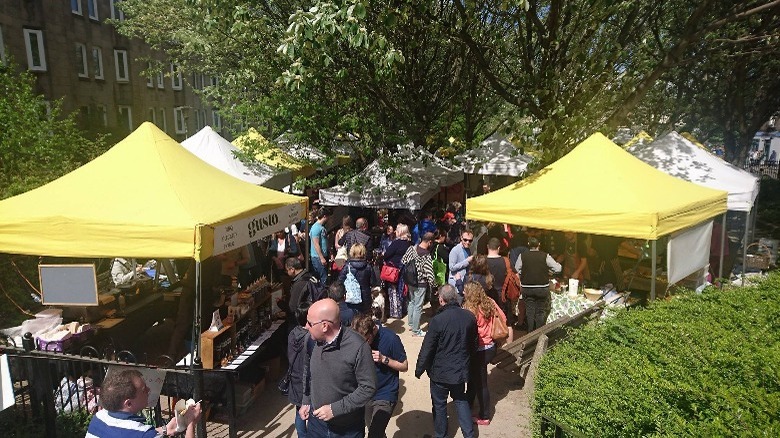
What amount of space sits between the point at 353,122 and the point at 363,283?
17.4 feet

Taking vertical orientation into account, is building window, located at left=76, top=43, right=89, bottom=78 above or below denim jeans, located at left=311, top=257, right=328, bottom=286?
above

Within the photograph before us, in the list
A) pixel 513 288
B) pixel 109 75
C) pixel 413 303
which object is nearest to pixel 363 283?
pixel 413 303

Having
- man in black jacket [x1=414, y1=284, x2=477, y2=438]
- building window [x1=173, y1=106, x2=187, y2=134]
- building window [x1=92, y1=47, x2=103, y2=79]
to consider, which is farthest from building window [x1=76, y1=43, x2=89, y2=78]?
man in black jacket [x1=414, y1=284, x2=477, y2=438]

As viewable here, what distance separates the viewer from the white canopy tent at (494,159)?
41.5ft

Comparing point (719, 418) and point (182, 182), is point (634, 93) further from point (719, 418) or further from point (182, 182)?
point (182, 182)

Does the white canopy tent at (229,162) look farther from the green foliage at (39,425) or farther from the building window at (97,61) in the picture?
the building window at (97,61)

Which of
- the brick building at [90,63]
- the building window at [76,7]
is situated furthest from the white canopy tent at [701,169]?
the building window at [76,7]

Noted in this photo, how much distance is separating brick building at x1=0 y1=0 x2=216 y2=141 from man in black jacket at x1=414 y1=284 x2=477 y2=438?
17040 mm

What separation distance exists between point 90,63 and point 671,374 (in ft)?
98.9

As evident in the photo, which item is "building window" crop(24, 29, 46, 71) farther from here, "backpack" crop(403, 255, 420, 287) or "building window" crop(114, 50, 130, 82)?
"backpack" crop(403, 255, 420, 287)

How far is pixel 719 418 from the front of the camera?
3680mm

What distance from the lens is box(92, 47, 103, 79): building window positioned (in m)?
27.4

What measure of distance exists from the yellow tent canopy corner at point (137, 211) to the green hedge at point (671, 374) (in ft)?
11.9

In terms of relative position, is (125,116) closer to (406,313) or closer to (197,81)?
(197,81)
